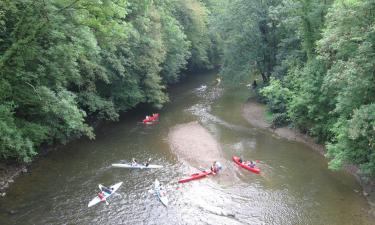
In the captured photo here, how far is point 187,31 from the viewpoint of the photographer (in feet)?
183

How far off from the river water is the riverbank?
1.67 ft

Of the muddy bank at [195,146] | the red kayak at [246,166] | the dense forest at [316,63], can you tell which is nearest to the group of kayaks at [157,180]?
the red kayak at [246,166]

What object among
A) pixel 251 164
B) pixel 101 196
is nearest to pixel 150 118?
pixel 251 164

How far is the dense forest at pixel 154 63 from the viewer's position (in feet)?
64.6

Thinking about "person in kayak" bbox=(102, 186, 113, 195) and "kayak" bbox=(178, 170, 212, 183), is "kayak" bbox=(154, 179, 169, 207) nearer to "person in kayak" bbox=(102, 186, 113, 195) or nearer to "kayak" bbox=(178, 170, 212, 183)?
"kayak" bbox=(178, 170, 212, 183)

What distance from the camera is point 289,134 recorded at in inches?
1254

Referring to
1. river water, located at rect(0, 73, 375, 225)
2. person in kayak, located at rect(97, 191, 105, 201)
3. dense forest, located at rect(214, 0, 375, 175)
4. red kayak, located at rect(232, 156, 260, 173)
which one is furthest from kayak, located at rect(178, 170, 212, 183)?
dense forest, located at rect(214, 0, 375, 175)

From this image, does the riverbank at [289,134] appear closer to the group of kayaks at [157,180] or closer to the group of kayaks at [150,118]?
the group of kayaks at [157,180]

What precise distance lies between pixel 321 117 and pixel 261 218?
1071cm

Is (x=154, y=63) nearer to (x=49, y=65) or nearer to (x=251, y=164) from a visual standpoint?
(x=49, y=65)

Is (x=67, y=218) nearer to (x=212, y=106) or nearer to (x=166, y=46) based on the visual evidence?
(x=212, y=106)

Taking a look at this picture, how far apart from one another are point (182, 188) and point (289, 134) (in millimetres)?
12708

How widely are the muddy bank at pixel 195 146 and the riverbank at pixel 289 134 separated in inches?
215

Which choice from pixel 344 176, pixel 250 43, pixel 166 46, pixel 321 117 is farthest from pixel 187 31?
pixel 344 176
